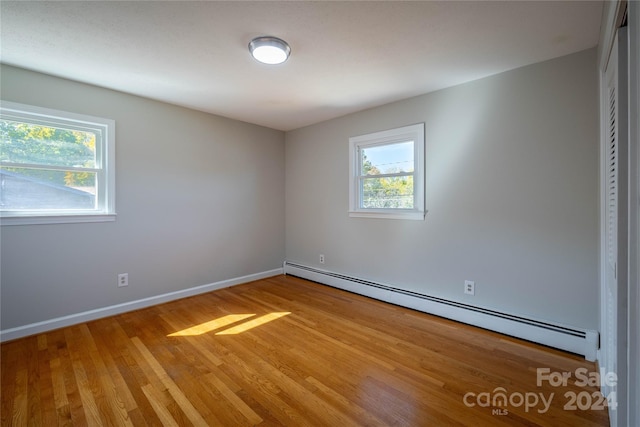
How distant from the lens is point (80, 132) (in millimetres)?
2889

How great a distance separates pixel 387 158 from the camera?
3.53 metres

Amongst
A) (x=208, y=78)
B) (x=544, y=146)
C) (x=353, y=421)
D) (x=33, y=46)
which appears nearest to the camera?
(x=353, y=421)

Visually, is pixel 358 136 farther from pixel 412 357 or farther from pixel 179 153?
pixel 412 357

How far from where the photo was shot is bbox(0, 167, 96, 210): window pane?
2.51 metres

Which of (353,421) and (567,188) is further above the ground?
(567,188)

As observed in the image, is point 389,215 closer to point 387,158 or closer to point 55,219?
point 387,158

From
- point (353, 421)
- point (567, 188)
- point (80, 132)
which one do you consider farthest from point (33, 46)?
point (567, 188)

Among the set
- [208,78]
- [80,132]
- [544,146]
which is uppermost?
[208,78]

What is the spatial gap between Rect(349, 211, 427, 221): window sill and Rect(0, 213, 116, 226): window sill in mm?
2846

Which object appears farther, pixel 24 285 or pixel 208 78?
pixel 208 78

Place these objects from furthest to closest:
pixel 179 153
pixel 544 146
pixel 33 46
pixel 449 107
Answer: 1. pixel 179 153
2. pixel 449 107
3. pixel 544 146
4. pixel 33 46

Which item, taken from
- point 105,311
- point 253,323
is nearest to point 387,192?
point 253,323

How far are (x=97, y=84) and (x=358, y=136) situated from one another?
2.95 metres

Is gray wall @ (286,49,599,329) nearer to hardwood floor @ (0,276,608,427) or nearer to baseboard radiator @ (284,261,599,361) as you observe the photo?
baseboard radiator @ (284,261,599,361)
